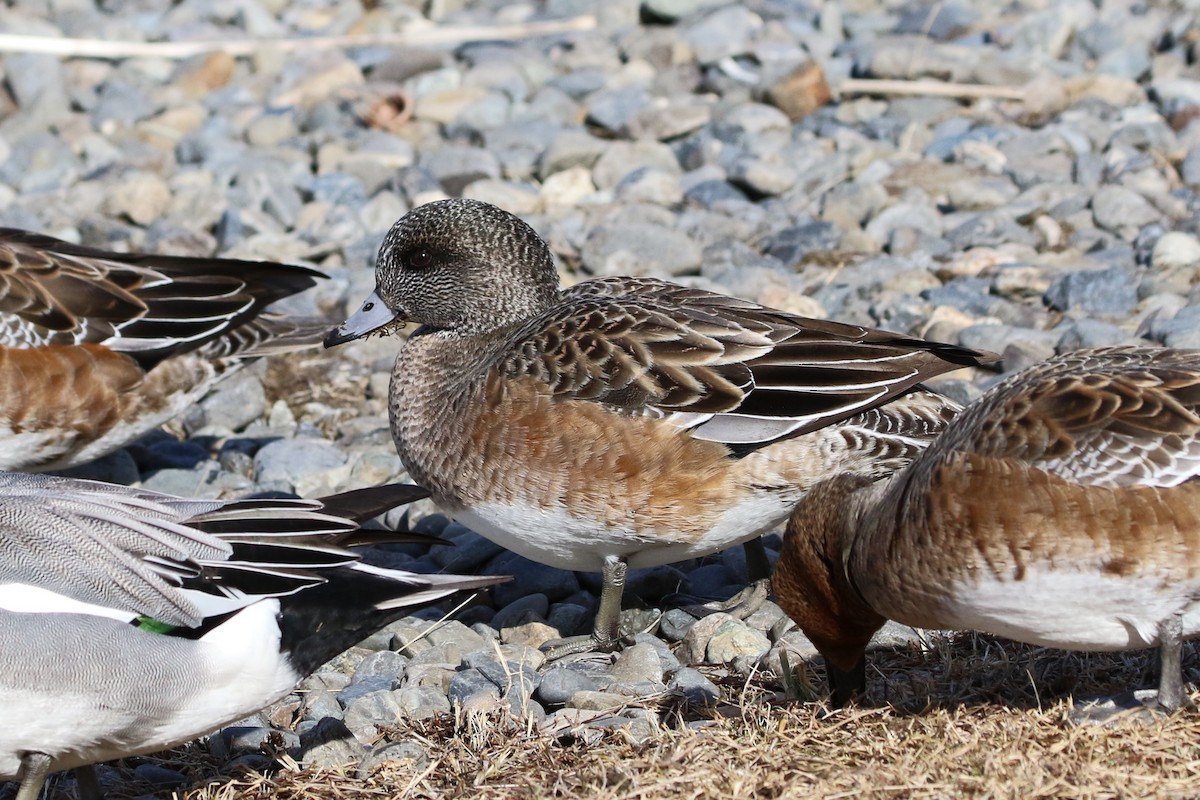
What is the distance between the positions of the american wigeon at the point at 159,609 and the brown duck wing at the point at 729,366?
3.17 feet

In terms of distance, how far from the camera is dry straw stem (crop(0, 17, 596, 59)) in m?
10.7

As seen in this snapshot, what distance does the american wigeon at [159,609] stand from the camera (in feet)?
10.7

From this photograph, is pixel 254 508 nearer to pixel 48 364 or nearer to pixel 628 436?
pixel 628 436

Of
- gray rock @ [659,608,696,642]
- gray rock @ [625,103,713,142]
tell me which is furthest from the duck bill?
gray rock @ [625,103,713,142]

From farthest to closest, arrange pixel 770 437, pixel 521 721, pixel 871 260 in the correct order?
1. pixel 871 260
2. pixel 770 437
3. pixel 521 721

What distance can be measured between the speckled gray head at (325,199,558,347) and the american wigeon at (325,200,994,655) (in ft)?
1.37

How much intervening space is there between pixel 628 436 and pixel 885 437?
754mm

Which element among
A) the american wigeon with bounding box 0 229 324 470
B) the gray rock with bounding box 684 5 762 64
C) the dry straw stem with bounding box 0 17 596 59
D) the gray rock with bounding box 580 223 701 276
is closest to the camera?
the american wigeon with bounding box 0 229 324 470

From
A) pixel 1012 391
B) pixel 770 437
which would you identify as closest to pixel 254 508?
pixel 770 437

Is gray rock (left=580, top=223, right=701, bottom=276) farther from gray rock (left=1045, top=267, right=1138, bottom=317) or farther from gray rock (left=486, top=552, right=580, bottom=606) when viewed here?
gray rock (left=486, top=552, right=580, bottom=606)

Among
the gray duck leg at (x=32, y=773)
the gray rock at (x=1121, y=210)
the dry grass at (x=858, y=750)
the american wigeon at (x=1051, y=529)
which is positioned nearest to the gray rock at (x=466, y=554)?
the dry grass at (x=858, y=750)

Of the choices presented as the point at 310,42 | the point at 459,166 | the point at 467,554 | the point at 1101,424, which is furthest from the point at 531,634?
the point at 310,42

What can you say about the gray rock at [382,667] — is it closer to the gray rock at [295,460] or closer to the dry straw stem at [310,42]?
the gray rock at [295,460]

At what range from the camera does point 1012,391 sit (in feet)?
11.8
